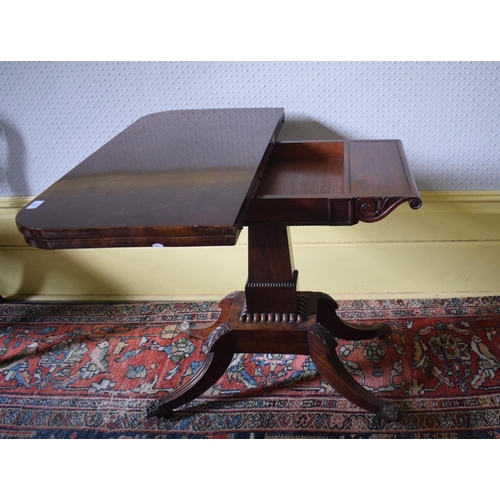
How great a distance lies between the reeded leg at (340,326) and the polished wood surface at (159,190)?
0.51 m

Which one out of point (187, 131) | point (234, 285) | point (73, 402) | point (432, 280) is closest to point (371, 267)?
point (432, 280)

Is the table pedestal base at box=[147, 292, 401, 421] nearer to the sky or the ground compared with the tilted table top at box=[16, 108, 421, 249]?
nearer to the ground

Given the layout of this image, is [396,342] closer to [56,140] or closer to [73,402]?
[73,402]

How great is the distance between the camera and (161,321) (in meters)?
1.93

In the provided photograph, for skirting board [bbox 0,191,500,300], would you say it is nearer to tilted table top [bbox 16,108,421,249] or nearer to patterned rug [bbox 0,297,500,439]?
patterned rug [bbox 0,297,500,439]

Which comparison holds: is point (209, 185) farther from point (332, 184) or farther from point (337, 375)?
point (337, 375)

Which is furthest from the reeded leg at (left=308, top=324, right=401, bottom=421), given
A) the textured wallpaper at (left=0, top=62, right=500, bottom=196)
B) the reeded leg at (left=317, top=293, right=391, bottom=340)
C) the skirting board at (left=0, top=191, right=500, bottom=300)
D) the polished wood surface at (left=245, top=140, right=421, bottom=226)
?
the textured wallpaper at (left=0, top=62, right=500, bottom=196)

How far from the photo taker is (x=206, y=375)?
56.6 inches

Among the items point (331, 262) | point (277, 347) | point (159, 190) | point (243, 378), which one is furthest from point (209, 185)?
point (331, 262)

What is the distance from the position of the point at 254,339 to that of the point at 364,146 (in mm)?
623

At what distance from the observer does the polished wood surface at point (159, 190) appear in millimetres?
935

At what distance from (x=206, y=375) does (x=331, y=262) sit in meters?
0.71

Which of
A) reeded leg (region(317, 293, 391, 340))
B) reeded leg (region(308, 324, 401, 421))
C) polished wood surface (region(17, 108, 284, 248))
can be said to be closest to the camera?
polished wood surface (region(17, 108, 284, 248))

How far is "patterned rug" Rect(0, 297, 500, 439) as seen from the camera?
1.43m
